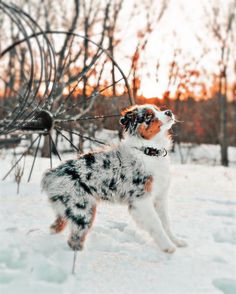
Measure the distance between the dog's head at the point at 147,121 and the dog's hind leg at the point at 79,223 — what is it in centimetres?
85

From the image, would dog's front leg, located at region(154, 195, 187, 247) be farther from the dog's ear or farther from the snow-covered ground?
the dog's ear

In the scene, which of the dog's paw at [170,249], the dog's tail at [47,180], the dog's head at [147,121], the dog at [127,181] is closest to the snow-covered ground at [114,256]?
the dog's paw at [170,249]

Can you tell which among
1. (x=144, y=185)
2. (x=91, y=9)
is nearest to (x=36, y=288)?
(x=144, y=185)

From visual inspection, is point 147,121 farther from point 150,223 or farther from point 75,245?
point 75,245

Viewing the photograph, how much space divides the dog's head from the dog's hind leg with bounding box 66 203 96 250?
33.4 inches

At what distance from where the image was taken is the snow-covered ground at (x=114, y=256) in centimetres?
250

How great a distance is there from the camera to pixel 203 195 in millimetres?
5340

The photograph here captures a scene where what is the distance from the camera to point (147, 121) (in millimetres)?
3324

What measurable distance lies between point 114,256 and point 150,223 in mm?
386

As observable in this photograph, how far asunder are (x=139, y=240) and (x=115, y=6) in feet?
44.3

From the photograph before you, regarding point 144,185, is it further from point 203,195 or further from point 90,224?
point 203,195

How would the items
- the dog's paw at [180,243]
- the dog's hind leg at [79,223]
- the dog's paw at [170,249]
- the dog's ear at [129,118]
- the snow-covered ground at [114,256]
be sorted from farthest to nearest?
the dog's ear at [129,118] → the dog's paw at [180,243] → the dog's paw at [170,249] → the dog's hind leg at [79,223] → the snow-covered ground at [114,256]

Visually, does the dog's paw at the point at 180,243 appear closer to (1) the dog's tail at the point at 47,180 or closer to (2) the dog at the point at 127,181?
(2) the dog at the point at 127,181

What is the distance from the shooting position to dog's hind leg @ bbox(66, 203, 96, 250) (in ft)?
9.53
